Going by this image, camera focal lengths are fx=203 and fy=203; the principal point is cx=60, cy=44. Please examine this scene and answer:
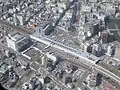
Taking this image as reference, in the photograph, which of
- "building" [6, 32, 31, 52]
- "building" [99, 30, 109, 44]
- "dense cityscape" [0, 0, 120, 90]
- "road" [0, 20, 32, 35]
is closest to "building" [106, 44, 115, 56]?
"dense cityscape" [0, 0, 120, 90]

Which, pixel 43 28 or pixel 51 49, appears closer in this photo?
pixel 51 49

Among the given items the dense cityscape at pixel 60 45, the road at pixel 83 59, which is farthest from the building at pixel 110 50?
the road at pixel 83 59

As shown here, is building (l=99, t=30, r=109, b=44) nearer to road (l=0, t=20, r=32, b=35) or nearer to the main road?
the main road

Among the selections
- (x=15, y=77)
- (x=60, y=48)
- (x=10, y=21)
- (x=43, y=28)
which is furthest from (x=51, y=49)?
(x=10, y=21)

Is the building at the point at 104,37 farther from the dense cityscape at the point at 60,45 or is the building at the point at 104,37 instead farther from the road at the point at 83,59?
the road at the point at 83,59

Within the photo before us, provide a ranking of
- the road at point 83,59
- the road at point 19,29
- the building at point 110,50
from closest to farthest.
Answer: the road at point 83,59, the building at point 110,50, the road at point 19,29

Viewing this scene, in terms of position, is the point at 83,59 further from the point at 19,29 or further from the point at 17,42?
the point at 19,29

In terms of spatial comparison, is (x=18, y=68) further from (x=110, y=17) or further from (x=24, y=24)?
(x=110, y=17)
